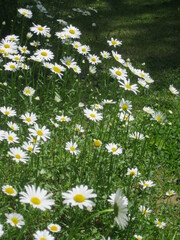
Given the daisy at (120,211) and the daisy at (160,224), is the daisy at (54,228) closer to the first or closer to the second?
the daisy at (120,211)

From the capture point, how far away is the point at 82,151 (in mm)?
3178

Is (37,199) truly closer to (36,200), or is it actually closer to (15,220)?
(36,200)

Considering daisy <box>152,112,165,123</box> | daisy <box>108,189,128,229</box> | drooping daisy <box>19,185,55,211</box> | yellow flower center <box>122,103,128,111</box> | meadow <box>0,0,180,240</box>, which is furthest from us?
daisy <box>152,112,165,123</box>

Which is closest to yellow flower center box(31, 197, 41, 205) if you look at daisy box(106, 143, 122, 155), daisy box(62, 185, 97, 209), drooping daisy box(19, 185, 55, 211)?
drooping daisy box(19, 185, 55, 211)

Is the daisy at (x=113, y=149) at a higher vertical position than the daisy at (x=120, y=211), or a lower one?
higher

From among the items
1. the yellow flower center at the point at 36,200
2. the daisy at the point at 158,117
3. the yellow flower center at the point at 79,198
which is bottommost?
the yellow flower center at the point at 36,200

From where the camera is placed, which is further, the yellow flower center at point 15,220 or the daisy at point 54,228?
the daisy at point 54,228

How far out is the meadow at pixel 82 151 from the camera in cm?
240

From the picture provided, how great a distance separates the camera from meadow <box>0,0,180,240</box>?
240 cm

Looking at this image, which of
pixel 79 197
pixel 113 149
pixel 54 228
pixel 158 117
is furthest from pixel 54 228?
pixel 158 117

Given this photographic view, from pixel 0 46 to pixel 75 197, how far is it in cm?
184

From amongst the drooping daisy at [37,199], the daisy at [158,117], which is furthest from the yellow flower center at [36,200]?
the daisy at [158,117]

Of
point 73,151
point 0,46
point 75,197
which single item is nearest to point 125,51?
point 0,46

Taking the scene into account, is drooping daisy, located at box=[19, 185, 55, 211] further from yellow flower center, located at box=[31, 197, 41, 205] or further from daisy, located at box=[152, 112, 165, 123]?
daisy, located at box=[152, 112, 165, 123]
